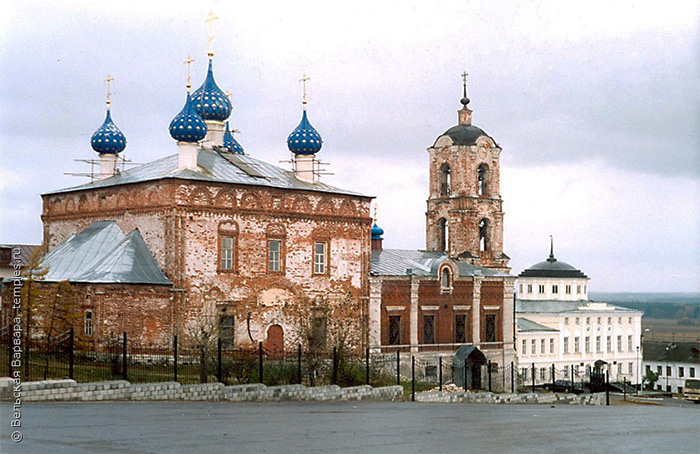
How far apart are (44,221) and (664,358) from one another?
159 ft

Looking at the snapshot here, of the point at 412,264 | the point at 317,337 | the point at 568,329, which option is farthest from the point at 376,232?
the point at 568,329

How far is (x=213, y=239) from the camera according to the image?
32.4m

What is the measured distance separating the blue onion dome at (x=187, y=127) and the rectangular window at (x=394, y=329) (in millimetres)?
11064

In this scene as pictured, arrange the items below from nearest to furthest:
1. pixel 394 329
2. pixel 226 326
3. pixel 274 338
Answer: pixel 226 326 < pixel 274 338 < pixel 394 329

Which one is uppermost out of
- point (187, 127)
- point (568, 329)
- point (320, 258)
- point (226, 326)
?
point (187, 127)

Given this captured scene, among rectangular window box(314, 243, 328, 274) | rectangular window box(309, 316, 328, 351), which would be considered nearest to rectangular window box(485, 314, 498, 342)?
rectangular window box(314, 243, 328, 274)

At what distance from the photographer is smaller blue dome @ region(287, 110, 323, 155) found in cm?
3719

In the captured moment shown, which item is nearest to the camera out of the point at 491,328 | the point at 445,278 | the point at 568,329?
the point at 445,278

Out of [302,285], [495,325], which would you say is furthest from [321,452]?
[495,325]

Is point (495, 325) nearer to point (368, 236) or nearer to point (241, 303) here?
Answer: point (368, 236)

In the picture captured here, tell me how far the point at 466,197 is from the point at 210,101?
594 inches

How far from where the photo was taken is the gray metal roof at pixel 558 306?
6569 centimetres

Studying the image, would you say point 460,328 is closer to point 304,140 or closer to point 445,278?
point 445,278

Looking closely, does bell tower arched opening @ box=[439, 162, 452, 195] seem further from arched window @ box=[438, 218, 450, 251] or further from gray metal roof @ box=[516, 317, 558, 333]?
gray metal roof @ box=[516, 317, 558, 333]
